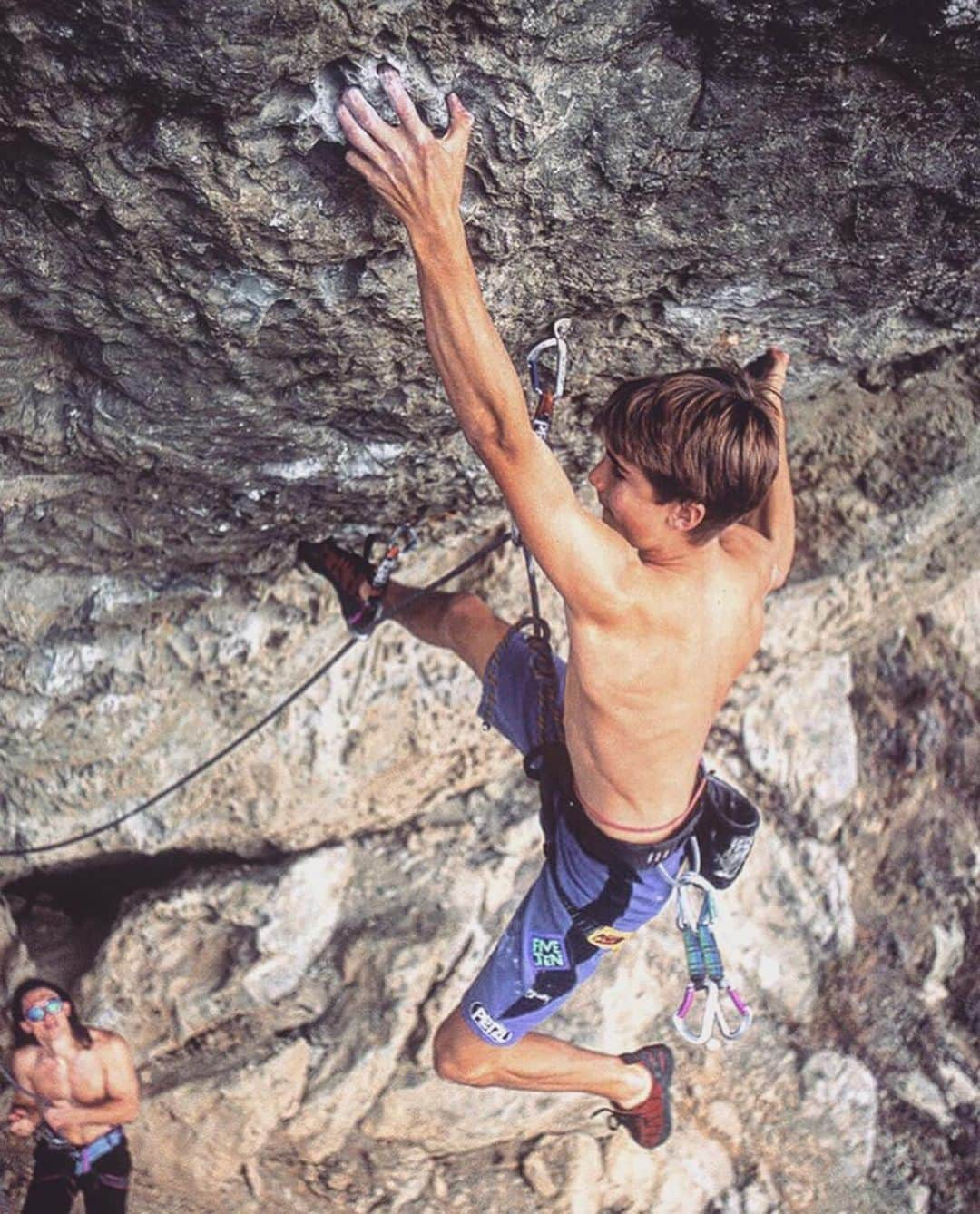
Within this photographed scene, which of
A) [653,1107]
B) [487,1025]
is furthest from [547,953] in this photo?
[653,1107]

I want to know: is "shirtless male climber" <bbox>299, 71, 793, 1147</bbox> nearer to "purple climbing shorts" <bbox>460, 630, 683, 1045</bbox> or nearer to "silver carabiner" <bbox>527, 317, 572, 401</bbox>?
"purple climbing shorts" <bbox>460, 630, 683, 1045</bbox>

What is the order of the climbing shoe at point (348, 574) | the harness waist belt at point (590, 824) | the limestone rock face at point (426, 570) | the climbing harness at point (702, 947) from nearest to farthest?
1. the limestone rock face at point (426, 570)
2. the harness waist belt at point (590, 824)
3. the climbing harness at point (702, 947)
4. the climbing shoe at point (348, 574)

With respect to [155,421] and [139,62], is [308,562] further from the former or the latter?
[139,62]

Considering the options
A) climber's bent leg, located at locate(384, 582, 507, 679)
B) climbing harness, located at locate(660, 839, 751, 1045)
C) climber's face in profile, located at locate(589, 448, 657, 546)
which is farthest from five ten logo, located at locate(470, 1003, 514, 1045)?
climber's face in profile, located at locate(589, 448, 657, 546)

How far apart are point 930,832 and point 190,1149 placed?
3197 mm

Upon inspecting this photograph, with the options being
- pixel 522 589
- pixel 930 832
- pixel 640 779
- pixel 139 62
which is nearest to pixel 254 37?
pixel 139 62

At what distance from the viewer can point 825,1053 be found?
5113mm

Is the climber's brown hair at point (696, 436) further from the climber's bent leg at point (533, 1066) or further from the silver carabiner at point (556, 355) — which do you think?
the climber's bent leg at point (533, 1066)

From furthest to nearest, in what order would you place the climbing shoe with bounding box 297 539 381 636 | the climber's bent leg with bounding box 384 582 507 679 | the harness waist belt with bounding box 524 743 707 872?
the climbing shoe with bounding box 297 539 381 636 → the climber's bent leg with bounding box 384 582 507 679 → the harness waist belt with bounding box 524 743 707 872

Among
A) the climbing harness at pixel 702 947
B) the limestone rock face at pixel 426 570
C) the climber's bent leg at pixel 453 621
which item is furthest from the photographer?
the climber's bent leg at pixel 453 621

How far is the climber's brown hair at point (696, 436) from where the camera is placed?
238cm

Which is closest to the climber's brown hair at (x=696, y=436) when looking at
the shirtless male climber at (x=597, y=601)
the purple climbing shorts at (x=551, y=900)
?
the shirtless male climber at (x=597, y=601)

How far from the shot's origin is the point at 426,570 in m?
4.04

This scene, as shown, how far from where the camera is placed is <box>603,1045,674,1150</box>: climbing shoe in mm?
3977
